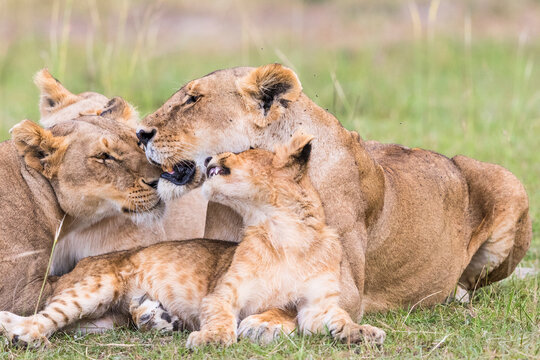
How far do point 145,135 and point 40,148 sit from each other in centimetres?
53

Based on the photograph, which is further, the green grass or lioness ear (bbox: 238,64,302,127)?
lioness ear (bbox: 238,64,302,127)

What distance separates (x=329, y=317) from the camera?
4.04m

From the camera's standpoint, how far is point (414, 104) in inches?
423

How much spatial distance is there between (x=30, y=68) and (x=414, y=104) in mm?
5138

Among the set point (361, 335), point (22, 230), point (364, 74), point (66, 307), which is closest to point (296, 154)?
point (361, 335)

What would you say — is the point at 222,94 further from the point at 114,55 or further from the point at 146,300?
the point at 114,55

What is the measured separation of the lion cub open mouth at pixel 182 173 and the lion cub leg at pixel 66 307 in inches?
21.7

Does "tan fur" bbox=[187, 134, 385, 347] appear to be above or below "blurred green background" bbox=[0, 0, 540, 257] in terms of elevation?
above

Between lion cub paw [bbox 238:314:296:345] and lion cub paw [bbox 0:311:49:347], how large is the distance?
0.87m

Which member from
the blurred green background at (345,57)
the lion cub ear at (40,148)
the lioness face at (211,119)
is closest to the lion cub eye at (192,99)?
the lioness face at (211,119)

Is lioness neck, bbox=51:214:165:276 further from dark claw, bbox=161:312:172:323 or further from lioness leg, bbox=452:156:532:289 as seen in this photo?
lioness leg, bbox=452:156:532:289

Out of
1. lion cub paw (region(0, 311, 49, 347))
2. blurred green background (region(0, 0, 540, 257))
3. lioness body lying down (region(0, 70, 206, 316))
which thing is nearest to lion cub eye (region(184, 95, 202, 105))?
lioness body lying down (region(0, 70, 206, 316))

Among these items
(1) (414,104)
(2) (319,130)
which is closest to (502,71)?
(1) (414,104)

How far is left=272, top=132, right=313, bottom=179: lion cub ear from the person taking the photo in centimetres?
425
